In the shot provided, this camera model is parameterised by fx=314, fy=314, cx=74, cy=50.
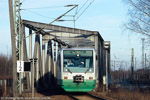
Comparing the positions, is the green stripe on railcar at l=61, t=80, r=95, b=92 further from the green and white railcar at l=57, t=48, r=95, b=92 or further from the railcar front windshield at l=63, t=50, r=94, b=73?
the railcar front windshield at l=63, t=50, r=94, b=73

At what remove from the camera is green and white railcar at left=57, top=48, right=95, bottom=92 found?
2112cm

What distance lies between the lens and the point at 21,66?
1755 cm

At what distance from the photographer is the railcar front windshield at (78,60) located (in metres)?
21.5

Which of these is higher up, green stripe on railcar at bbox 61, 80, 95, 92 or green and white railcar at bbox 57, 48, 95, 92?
green and white railcar at bbox 57, 48, 95, 92

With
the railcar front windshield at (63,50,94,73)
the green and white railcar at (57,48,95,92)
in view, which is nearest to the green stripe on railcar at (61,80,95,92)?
the green and white railcar at (57,48,95,92)

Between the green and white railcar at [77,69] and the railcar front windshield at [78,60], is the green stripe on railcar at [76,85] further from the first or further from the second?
the railcar front windshield at [78,60]

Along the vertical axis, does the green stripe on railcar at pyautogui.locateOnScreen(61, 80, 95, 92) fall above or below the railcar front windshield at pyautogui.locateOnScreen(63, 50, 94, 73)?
below

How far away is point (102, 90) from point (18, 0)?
12.2 m

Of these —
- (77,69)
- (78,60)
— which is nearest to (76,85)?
(77,69)

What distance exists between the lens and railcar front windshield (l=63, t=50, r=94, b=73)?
2153cm

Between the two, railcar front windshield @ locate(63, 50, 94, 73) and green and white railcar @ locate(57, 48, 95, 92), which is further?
railcar front windshield @ locate(63, 50, 94, 73)

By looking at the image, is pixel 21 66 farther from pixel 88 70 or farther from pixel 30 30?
pixel 30 30

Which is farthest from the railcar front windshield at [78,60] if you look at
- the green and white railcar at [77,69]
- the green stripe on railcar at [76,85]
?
the green stripe on railcar at [76,85]

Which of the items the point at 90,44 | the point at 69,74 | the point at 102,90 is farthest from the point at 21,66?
the point at 90,44
